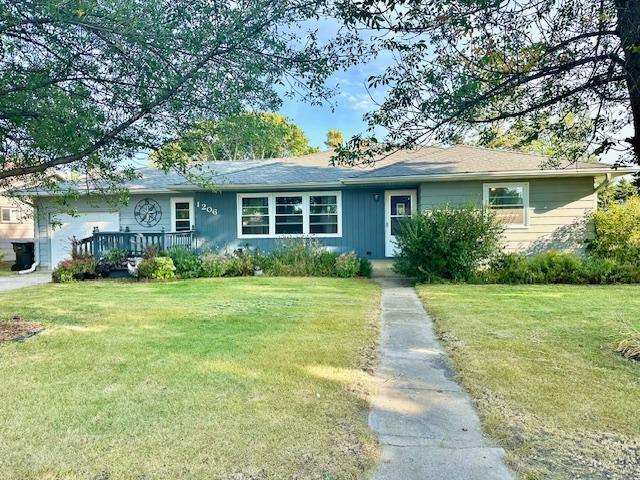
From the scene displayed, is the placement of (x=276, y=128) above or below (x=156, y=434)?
above

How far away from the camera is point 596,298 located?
7543 mm

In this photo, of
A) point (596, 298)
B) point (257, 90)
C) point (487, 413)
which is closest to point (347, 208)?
point (596, 298)

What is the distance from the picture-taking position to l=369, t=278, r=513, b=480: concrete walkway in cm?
238

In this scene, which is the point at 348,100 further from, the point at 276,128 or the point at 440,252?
the point at 440,252

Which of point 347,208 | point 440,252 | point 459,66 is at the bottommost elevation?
point 440,252

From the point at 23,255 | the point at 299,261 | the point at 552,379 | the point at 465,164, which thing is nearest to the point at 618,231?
the point at 465,164

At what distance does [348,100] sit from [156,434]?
171 inches

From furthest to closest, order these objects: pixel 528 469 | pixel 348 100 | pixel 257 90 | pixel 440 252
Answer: pixel 440 252 < pixel 348 100 < pixel 257 90 < pixel 528 469

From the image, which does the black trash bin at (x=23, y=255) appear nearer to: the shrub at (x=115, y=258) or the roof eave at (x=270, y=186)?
the shrub at (x=115, y=258)

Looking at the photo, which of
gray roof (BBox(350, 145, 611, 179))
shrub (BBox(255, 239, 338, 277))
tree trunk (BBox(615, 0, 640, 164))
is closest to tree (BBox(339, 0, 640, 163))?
tree trunk (BBox(615, 0, 640, 164))

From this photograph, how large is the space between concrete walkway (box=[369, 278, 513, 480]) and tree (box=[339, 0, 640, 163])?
2.25 metres

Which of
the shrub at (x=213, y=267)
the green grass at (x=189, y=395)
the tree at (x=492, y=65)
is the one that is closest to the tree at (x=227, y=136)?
the tree at (x=492, y=65)

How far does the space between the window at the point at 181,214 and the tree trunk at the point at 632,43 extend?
12581 mm

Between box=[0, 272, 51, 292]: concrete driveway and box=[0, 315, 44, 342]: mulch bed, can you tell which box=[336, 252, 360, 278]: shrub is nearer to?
box=[0, 315, 44, 342]: mulch bed
